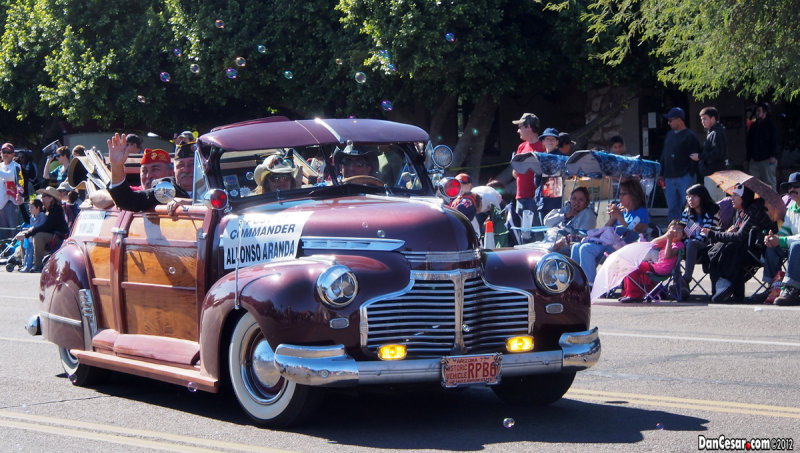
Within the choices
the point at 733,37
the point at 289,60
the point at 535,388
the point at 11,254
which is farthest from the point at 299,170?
the point at 289,60

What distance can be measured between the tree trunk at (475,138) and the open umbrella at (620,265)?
38.1ft

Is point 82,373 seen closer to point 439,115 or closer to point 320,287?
point 320,287

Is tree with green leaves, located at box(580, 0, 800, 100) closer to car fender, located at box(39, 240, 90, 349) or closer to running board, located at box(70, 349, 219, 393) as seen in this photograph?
car fender, located at box(39, 240, 90, 349)

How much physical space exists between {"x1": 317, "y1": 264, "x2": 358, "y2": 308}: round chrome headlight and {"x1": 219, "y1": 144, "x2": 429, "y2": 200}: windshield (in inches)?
58.8

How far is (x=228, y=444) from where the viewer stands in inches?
253

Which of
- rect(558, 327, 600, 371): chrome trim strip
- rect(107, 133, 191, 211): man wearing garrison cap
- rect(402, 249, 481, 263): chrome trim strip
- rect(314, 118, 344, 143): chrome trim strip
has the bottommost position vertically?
rect(558, 327, 600, 371): chrome trim strip

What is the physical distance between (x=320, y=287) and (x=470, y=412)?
1.48 meters

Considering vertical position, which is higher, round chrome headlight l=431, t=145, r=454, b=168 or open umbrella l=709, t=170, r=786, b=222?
round chrome headlight l=431, t=145, r=454, b=168

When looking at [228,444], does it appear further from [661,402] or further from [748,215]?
[748,215]

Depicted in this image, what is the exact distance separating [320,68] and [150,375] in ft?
52.9

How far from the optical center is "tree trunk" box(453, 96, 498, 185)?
24422 mm

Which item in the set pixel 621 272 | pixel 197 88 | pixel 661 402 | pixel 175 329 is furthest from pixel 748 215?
pixel 197 88

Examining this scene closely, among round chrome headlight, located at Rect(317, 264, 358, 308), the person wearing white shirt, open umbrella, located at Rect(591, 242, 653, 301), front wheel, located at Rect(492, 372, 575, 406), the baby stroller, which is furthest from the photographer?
the person wearing white shirt

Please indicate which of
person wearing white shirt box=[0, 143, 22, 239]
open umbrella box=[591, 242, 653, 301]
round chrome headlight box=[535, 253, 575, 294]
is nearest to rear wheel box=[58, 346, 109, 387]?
round chrome headlight box=[535, 253, 575, 294]
